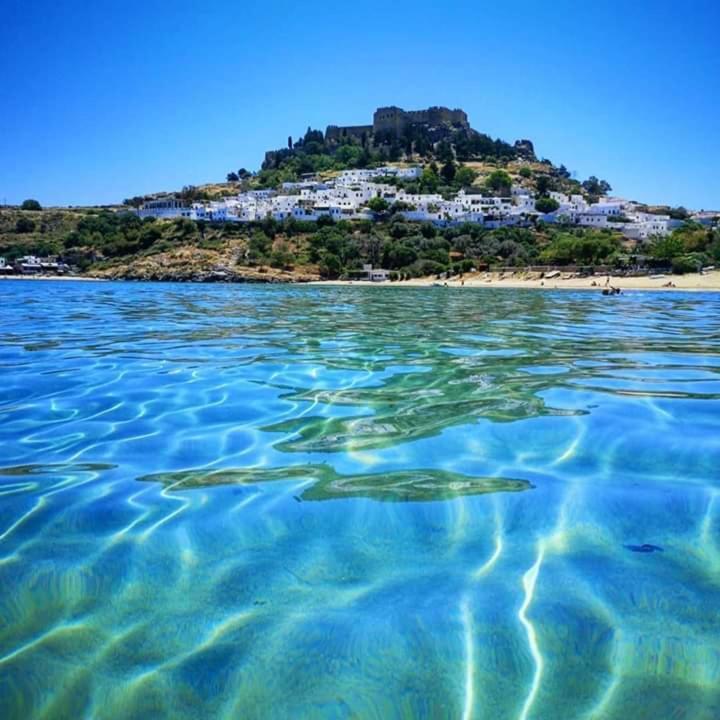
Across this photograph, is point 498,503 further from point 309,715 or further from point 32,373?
point 32,373

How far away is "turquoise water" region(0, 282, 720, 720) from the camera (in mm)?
1911

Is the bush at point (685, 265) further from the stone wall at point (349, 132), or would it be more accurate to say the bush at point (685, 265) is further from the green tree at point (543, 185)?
the stone wall at point (349, 132)

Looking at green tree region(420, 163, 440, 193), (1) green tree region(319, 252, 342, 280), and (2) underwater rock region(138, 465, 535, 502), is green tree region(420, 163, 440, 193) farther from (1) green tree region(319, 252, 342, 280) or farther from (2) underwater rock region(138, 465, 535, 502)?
(2) underwater rock region(138, 465, 535, 502)

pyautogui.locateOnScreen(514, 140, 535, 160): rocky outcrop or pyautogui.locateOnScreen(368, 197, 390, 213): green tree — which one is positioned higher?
pyautogui.locateOnScreen(514, 140, 535, 160): rocky outcrop

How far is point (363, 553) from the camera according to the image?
107 inches

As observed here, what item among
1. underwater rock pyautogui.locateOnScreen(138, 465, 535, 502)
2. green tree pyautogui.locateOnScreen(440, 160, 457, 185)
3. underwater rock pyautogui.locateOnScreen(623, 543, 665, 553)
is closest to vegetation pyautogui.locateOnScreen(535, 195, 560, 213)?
green tree pyautogui.locateOnScreen(440, 160, 457, 185)

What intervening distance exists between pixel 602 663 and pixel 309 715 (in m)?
0.92

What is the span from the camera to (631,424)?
15.0 feet

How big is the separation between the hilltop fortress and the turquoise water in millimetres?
140353

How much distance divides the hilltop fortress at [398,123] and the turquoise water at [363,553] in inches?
5526

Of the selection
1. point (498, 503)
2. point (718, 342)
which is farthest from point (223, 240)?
point (498, 503)

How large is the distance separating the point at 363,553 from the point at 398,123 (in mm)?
143782

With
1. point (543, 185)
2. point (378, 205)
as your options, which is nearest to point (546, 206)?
point (543, 185)

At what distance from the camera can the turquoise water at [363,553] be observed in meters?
1.91
